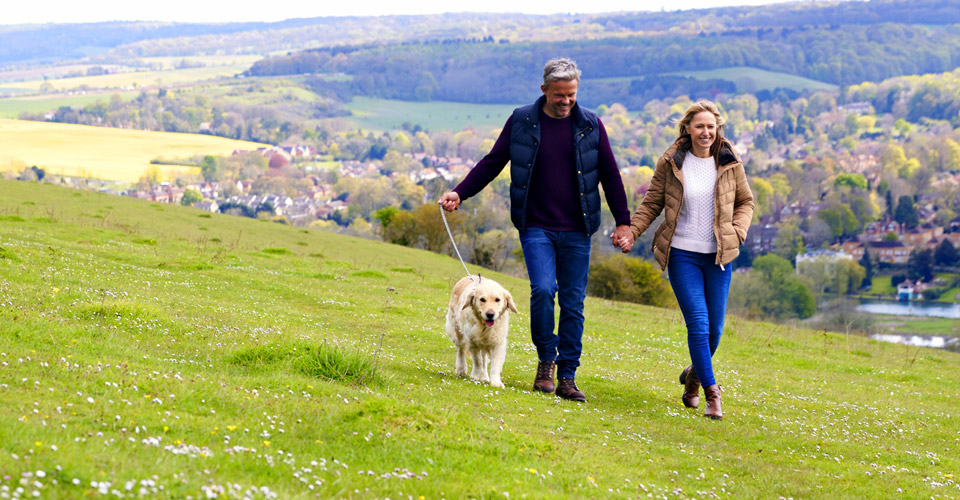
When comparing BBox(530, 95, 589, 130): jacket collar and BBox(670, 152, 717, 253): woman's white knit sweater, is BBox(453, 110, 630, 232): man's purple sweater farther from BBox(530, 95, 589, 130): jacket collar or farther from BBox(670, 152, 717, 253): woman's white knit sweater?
BBox(670, 152, 717, 253): woman's white knit sweater

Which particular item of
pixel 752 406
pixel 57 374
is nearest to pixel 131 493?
pixel 57 374

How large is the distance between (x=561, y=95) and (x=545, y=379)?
11.2 feet

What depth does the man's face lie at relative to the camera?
9.00m

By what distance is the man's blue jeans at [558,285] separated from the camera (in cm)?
945

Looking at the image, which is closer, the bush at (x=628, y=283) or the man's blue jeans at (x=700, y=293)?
the man's blue jeans at (x=700, y=293)

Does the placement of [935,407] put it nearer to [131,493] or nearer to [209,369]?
[209,369]

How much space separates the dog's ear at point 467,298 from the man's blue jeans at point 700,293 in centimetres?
231

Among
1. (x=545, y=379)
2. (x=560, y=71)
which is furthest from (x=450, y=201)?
(x=545, y=379)

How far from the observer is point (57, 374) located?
6.82 m

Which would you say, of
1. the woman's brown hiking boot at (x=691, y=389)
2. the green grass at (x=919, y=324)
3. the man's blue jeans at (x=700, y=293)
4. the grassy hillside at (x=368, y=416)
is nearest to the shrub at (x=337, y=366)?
the grassy hillside at (x=368, y=416)

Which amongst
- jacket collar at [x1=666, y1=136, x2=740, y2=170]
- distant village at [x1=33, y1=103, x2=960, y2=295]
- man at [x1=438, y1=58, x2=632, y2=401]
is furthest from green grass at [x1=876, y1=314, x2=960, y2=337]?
man at [x1=438, y1=58, x2=632, y2=401]

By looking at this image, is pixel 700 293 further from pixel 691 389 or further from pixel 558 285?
pixel 558 285

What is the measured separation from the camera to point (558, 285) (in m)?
9.80

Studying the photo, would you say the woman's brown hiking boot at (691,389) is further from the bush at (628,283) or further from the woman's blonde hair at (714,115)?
the bush at (628,283)
